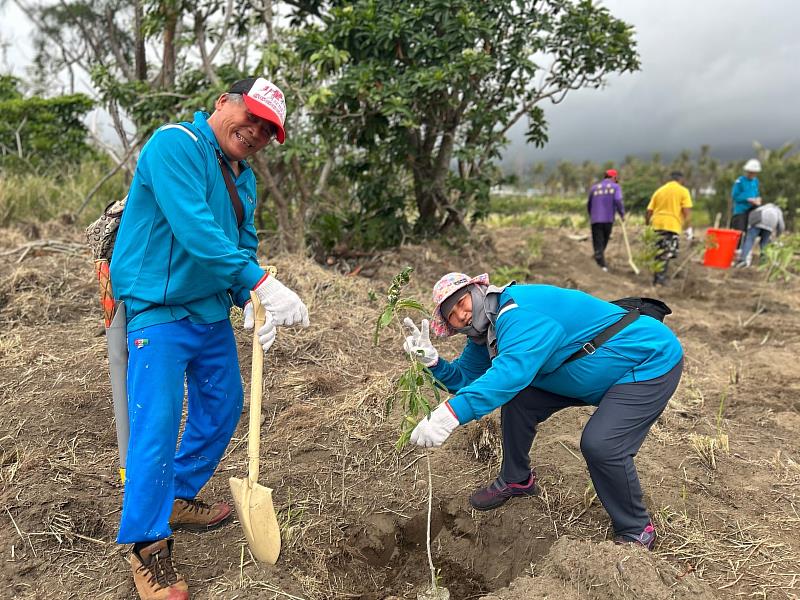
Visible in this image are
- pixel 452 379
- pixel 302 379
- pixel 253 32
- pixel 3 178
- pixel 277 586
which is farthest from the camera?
pixel 3 178

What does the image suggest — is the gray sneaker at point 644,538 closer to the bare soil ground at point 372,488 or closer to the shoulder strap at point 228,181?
the bare soil ground at point 372,488

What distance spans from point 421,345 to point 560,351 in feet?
1.79

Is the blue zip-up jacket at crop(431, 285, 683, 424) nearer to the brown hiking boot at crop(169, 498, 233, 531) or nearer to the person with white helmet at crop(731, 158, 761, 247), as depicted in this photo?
the brown hiking boot at crop(169, 498, 233, 531)

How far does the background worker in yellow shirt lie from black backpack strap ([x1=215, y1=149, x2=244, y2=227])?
21.1 feet

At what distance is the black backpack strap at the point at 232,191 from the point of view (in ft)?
6.95

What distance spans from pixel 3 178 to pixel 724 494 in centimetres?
896

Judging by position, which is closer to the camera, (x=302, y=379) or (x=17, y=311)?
(x=302, y=379)

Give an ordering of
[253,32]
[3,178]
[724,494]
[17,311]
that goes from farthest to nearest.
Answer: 1. [3,178]
2. [253,32]
3. [17,311]
4. [724,494]

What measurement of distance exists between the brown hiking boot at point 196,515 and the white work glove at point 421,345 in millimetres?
1062

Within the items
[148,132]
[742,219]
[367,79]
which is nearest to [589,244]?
[742,219]

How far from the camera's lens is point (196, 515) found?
2451 millimetres

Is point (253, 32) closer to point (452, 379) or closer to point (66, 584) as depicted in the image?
point (452, 379)

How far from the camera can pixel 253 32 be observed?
7.13 metres

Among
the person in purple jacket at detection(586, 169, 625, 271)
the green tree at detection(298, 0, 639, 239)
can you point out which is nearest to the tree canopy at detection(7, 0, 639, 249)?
the green tree at detection(298, 0, 639, 239)
